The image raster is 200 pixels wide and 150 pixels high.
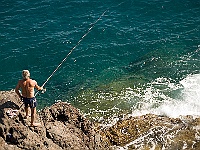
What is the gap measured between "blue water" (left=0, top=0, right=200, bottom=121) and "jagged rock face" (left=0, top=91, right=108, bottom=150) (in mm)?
6589

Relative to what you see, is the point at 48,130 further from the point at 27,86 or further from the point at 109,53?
the point at 109,53

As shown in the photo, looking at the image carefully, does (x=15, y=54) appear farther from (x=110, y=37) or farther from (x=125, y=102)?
(x=125, y=102)

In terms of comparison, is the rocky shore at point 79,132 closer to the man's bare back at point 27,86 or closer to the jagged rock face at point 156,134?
the jagged rock face at point 156,134

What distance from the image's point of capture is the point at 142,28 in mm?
30672

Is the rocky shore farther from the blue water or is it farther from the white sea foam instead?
the blue water

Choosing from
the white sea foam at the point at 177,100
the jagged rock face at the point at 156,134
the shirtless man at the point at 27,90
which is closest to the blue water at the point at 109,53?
the white sea foam at the point at 177,100

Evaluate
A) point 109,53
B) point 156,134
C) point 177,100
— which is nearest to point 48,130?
point 156,134

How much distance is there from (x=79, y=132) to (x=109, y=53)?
14399 mm

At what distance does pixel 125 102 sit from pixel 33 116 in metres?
11.1

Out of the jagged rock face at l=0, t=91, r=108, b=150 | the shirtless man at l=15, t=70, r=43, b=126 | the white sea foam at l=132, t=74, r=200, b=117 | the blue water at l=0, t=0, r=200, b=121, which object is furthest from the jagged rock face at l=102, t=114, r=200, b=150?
the shirtless man at l=15, t=70, r=43, b=126

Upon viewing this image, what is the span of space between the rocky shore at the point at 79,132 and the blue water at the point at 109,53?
151 inches

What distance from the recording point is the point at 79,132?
14.4 m

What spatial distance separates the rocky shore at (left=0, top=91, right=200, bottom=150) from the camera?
1194 centimetres

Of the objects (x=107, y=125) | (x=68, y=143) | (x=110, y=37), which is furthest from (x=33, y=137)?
(x=110, y=37)
